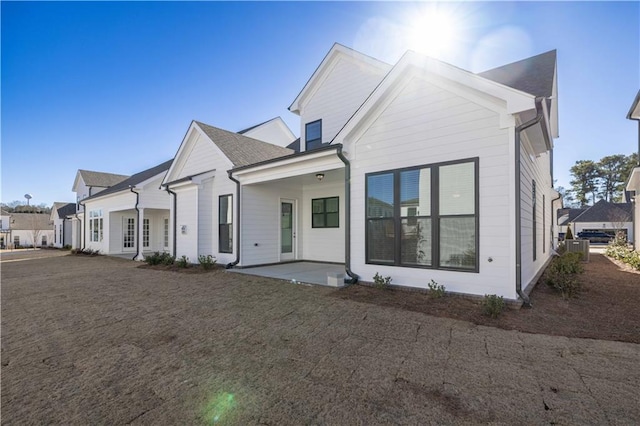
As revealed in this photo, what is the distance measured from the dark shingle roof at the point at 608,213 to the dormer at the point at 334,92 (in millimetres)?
38814

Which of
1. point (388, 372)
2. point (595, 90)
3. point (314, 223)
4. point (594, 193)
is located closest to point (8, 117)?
point (314, 223)

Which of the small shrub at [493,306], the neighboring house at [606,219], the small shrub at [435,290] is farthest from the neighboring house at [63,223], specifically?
the neighboring house at [606,219]

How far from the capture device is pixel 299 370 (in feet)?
9.85

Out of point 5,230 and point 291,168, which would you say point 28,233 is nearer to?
point 5,230

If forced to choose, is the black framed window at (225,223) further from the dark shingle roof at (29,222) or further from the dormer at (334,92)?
the dark shingle roof at (29,222)

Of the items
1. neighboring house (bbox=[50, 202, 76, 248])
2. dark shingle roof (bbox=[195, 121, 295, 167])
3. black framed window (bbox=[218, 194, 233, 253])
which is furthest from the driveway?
neighboring house (bbox=[50, 202, 76, 248])

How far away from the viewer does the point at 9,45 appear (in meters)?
8.58

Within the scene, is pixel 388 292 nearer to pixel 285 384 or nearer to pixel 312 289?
pixel 312 289

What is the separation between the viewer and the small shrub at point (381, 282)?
20.2 feet

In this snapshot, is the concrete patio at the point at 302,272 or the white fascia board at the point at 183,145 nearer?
the concrete patio at the point at 302,272

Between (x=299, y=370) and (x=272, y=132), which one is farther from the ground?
(x=272, y=132)

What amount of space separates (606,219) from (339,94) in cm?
4225

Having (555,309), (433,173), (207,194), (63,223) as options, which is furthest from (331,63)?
(63,223)

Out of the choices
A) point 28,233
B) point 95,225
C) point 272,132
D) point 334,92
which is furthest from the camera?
point 28,233
